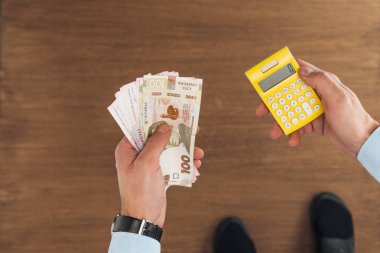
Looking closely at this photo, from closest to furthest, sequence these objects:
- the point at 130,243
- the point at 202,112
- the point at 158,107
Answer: the point at 130,243 < the point at 158,107 < the point at 202,112

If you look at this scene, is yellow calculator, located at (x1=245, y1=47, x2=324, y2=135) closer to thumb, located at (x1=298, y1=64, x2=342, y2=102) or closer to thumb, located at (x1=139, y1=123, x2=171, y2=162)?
thumb, located at (x1=298, y1=64, x2=342, y2=102)

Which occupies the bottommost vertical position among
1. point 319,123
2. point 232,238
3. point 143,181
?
point 232,238

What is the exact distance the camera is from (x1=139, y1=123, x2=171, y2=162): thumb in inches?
29.6

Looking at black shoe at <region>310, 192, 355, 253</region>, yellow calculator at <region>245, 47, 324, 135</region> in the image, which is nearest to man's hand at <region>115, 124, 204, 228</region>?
yellow calculator at <region>245, 47, 324, 135</region>

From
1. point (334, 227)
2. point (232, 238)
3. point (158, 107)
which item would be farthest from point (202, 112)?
point (334, 227)

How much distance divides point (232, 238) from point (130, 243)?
0.43 metres

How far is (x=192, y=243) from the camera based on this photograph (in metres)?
1.10

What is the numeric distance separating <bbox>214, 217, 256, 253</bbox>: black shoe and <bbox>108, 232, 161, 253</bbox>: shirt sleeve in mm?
380

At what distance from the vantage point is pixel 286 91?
2.75ft

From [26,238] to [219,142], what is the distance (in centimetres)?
61

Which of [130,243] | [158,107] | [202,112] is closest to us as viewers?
[130,243]

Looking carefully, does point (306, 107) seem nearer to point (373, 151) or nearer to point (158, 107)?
point (373, 151)

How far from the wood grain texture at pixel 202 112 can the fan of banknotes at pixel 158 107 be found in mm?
226

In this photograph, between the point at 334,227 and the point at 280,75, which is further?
the point at 334,227
